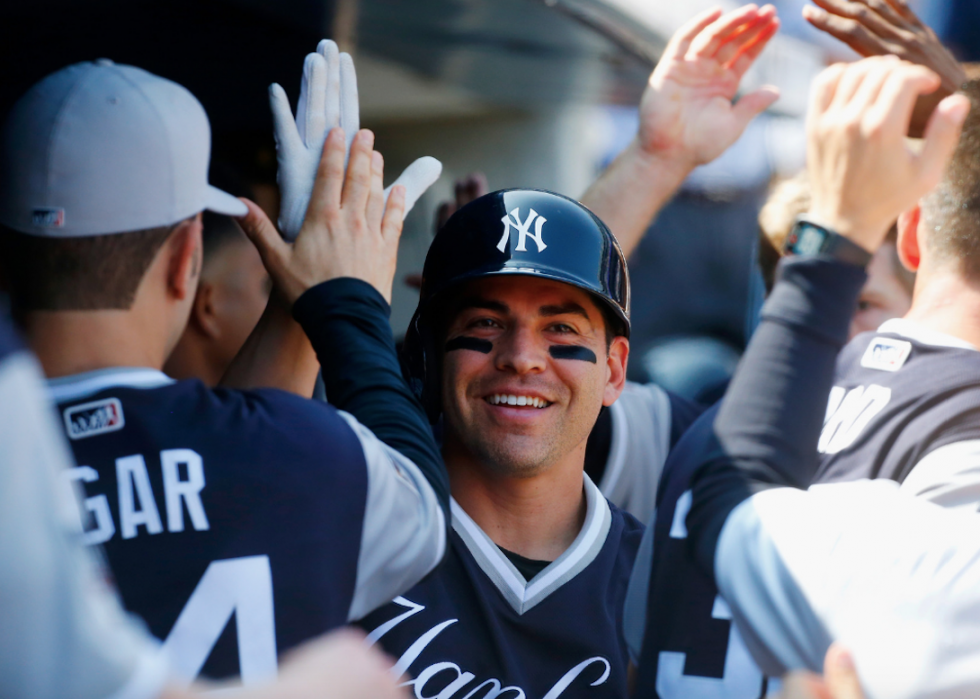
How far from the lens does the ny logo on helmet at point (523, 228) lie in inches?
82.8

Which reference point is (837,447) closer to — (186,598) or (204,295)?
(186,598)

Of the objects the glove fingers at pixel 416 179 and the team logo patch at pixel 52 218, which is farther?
the glove fingers at pixel 416 179

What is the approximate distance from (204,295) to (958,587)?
1867 mm

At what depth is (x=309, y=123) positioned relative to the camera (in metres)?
1.77

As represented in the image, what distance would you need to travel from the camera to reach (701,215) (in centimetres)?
1566

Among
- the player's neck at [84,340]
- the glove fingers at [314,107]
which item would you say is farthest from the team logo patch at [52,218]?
the glove fingers at [314,107]

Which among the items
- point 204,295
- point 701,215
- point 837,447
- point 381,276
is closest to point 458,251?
point 381,276

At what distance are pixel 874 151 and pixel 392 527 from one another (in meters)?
0.86

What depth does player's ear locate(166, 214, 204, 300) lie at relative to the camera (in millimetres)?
1506

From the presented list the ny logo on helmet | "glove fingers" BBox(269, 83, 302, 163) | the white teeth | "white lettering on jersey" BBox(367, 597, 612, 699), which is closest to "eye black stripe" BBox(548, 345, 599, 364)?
the white teeth

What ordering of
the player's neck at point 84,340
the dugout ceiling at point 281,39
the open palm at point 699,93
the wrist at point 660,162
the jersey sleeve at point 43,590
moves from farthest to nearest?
the dugout ceiling at point 281,39 → the wrist at point 660,162 → the open palm at point 699,93 → the player's neck at point 84,340 → the jersey sleeve at point 43,590

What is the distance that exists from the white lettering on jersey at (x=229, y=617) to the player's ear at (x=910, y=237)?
1279 millimetres

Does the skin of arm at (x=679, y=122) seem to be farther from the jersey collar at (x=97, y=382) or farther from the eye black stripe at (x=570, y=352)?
the jersey collar at (x=97, y=382)

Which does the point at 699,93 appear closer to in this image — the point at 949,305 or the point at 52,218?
the point at 949,305
